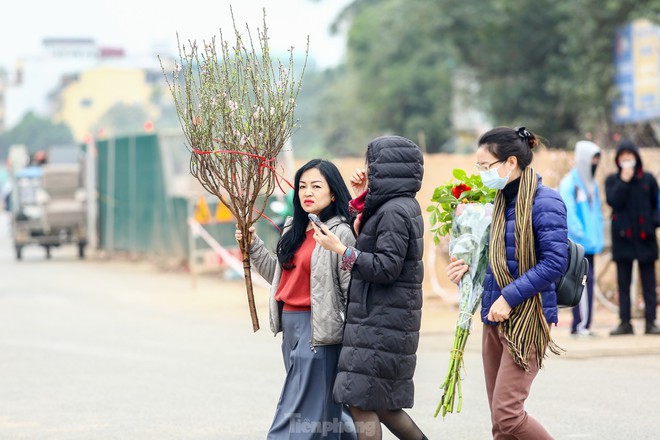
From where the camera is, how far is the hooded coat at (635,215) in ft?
38.6

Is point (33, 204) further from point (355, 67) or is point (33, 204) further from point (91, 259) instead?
point (355, 67)

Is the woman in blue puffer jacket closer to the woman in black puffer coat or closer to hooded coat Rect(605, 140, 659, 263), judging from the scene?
the woman in black puffer coat

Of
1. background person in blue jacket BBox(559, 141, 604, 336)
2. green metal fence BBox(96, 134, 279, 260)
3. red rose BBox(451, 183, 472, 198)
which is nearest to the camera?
red rose BBox(451, 183, 472, 198)

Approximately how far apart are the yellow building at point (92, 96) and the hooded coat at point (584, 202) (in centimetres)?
16114

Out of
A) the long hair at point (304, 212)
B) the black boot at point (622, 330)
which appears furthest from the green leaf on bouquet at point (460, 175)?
the black boot at point (622, 330)

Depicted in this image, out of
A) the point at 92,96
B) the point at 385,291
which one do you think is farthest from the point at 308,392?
the point at 92,96

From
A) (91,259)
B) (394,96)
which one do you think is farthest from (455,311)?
(394,96)

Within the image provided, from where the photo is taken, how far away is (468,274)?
5879mm

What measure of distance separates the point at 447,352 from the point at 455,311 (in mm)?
3372

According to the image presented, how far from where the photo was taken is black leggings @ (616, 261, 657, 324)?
1180 centimetres

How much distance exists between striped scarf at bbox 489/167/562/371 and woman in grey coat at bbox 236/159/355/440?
Answer: 715 mm

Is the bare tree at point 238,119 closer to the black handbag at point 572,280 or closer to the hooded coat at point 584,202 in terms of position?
the black handbag at point 572,280

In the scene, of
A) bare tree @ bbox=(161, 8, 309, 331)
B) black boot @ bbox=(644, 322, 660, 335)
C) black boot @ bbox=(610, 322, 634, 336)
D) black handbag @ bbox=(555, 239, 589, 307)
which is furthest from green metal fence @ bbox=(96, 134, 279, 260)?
black handbag @ bbox=(555, 239, 589, 307)

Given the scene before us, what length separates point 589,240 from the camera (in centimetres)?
1148
